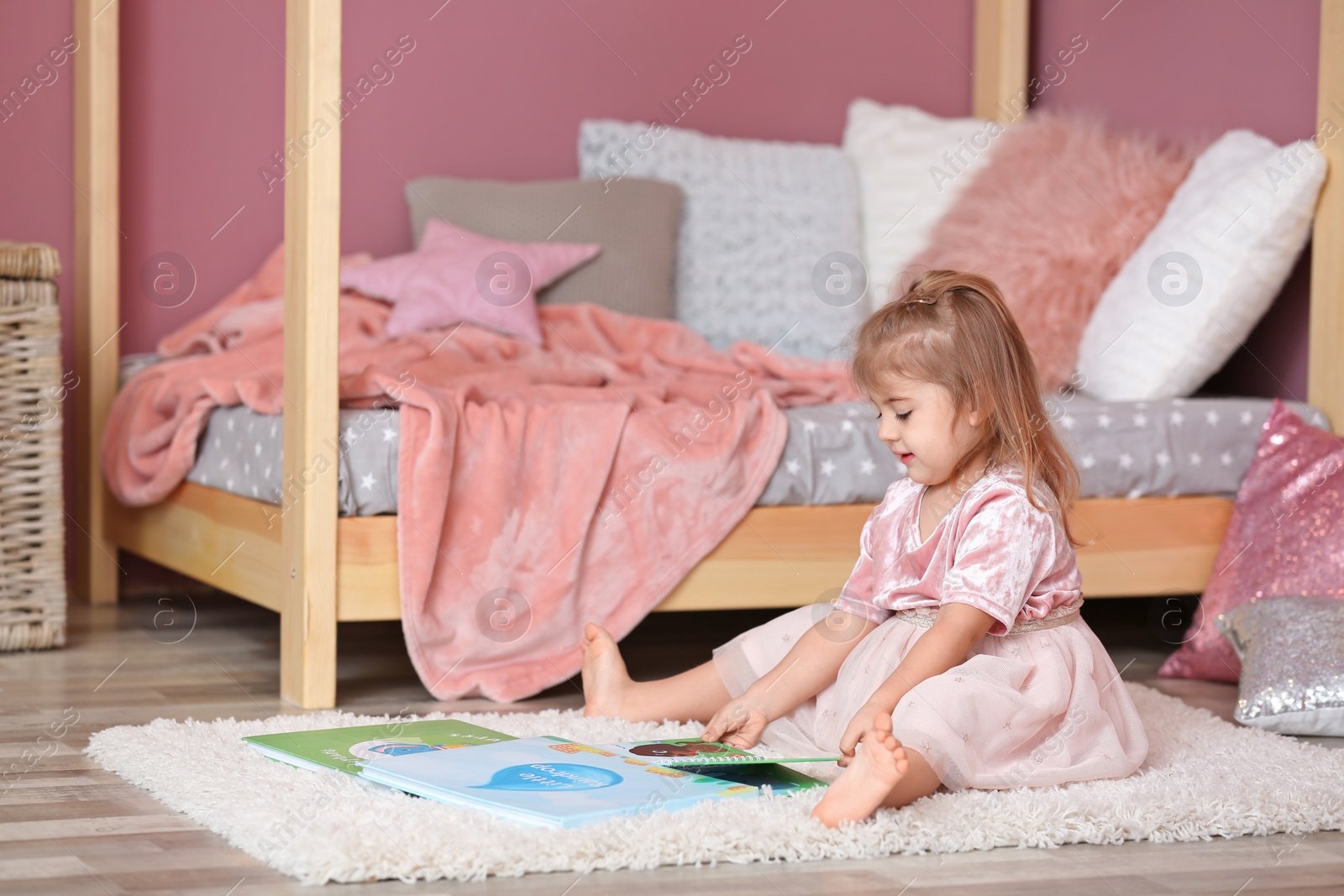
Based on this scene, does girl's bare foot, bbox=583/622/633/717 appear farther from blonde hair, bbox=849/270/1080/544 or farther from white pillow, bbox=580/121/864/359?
white pillow, bbox=580/121/864/359

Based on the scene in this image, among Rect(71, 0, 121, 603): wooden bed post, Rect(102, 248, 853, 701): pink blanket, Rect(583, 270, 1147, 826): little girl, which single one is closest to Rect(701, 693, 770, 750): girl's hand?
Rect(583, 270, 1147, 826): little girl

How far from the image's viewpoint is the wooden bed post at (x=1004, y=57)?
9.60ft

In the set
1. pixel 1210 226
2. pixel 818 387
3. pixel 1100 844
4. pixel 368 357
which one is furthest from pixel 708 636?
pixel 1100 844

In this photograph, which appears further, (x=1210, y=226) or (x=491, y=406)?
(x=1210, y=226)

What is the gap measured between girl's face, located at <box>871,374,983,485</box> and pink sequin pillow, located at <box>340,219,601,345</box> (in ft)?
3.40

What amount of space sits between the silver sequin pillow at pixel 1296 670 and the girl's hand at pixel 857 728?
59 centimetres

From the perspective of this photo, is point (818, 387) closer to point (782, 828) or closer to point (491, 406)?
point (491, 406)

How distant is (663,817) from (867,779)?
157mm

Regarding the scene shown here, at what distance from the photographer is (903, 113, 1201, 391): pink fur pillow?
223 cm

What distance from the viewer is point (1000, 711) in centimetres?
131

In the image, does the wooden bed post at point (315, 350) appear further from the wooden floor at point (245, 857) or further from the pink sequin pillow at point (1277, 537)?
the pink sequin pillow at point (1277, 537)

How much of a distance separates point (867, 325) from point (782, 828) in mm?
494

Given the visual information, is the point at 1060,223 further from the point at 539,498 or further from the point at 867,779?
the point at 867,779

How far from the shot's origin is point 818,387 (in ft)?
6.82
